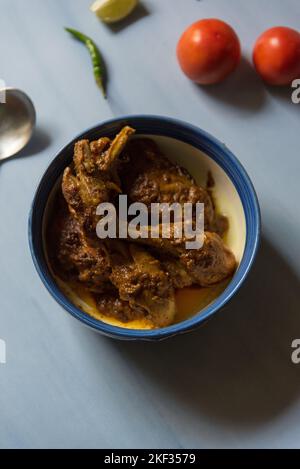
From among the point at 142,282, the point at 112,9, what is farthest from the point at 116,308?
the point at 112,9

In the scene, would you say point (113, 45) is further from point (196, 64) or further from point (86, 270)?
point (86, 270)

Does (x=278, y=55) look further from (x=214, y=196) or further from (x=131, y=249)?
(x=131, y=249)

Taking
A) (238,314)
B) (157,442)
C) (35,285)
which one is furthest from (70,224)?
(157,442)

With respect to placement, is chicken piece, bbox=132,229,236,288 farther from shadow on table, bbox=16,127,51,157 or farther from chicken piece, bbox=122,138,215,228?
shadow on table, bbox=16,127,51,157

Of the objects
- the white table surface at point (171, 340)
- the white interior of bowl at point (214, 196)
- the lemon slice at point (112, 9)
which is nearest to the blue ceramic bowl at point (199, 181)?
the white interior of bowl at point (214, 196)

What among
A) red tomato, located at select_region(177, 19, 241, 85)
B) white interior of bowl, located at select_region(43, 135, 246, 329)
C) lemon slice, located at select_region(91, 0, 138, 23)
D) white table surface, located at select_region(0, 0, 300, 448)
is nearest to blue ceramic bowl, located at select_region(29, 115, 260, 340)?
white interior of bowl, located at select_region(43, 135, 246, 329)

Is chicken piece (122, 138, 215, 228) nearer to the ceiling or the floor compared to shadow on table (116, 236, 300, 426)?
nearer to the ceiling
